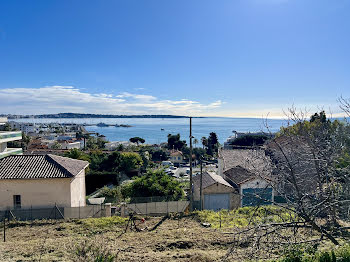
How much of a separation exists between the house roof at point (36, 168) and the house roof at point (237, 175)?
11.8 meters

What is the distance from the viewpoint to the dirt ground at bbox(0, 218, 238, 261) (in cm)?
805

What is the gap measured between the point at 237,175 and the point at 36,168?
1473cm

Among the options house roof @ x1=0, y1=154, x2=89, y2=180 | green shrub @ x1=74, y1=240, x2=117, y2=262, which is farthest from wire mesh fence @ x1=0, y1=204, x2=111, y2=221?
green shrub @ x1=74, y1=240, x2=117, y2=262

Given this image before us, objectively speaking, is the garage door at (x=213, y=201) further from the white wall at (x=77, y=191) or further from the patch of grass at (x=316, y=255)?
the patch of grass at (x=316, y=255)

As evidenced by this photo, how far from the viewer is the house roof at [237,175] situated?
2006cm

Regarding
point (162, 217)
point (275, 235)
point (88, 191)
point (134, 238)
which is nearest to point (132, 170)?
point (88, 191)

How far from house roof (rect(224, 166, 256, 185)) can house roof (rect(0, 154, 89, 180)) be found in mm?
11805

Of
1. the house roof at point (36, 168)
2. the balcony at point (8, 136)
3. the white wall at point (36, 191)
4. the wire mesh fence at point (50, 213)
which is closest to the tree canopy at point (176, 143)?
the balcony at point (8, 136)

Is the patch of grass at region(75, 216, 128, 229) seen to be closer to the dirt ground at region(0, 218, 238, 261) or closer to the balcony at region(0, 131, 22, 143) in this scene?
the dirt ground at region(0, 218, 238, 261)

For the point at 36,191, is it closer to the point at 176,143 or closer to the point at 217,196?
the point at 217,196

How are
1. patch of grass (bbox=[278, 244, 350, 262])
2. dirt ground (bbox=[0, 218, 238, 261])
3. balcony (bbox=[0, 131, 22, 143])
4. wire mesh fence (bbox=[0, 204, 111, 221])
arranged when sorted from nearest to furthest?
patch of grass (bbox=[278, 244, 350, 262])
dirt ground (bbox=[0, 218, 238, 261])
wire mesh fence (bbox=[0, 204, 111, 221])
balcony (bbox=[0, 131, 22, 143])

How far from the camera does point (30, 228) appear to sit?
44.4 feet

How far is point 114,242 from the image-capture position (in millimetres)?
9945

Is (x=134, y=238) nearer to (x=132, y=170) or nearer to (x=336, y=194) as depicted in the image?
(x=336, y=194)
